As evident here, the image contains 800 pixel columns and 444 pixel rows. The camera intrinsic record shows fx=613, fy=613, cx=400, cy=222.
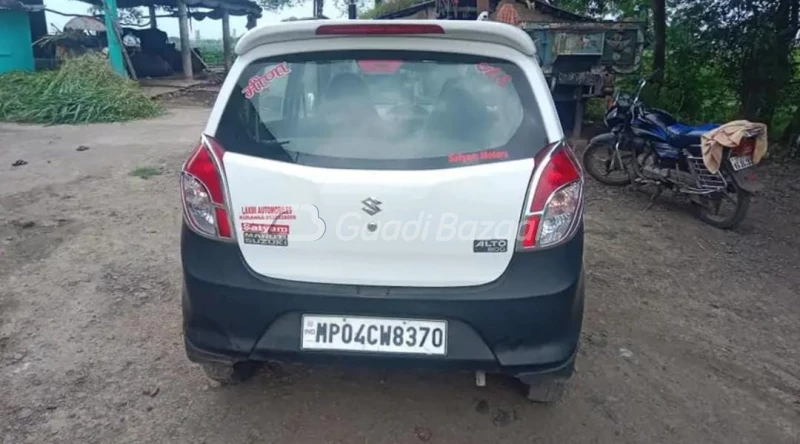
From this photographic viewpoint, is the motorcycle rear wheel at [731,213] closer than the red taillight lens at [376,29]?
No

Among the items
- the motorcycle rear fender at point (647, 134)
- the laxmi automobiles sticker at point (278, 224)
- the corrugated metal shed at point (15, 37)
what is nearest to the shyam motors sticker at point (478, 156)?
the laxmi automobiles sticker at point (278, 224)

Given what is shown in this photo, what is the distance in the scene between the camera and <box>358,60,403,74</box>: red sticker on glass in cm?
235

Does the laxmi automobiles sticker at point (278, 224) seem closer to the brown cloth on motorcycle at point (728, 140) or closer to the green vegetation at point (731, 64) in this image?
the brown cloth on motorcycle at point (728, 140)

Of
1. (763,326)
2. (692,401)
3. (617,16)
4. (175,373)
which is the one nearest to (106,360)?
(175,373)

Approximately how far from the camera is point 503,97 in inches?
92.7

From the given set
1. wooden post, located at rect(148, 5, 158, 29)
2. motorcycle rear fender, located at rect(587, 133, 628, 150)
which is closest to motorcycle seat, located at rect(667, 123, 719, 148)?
motorcycle rear fender, located at rect(587, 133, 628, 150)

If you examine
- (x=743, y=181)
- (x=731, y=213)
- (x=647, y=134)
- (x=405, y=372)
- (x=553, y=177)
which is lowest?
(x=405, y=372)

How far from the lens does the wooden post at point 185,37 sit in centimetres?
1925

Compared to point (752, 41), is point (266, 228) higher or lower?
lower

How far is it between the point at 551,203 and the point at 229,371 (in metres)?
1.58

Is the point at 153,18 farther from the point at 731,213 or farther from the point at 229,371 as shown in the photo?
the point at 229,371

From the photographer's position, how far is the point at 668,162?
5973 mm

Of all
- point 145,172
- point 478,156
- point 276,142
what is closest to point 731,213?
point 478,156

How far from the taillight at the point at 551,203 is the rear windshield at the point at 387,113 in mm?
88
